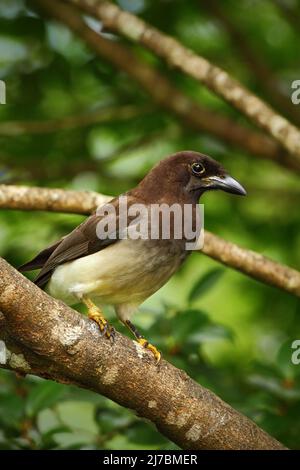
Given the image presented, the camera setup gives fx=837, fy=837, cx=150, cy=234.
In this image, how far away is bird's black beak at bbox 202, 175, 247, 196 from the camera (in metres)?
4.61

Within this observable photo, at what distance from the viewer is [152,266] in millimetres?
4277

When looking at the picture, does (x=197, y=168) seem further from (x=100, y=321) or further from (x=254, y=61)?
(x=254, y=61)

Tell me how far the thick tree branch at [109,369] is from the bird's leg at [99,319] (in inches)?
2.0

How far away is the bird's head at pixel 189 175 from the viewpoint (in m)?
4.65

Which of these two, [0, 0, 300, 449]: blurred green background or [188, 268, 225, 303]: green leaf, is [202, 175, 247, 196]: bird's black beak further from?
[0, 0, 300, 449]: blurred green background

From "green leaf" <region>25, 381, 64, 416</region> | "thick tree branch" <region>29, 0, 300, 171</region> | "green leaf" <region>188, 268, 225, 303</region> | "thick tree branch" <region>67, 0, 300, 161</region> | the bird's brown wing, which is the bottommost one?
"green leaf" <region>25, 381, 64, 416</region>

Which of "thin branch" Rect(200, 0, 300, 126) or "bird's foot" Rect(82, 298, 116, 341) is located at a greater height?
"thin branch" Rect(200, 0, 300, 126)

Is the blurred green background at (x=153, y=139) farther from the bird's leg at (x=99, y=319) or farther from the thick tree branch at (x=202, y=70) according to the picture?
the bird's leg at (x=99, y=319)

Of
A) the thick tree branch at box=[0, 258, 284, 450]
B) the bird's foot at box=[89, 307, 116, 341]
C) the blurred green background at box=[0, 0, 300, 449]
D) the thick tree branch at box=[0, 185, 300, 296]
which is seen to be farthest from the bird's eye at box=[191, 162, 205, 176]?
the thick tree branch at box=[0, 258, 284, 450]

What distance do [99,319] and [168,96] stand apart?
91.2 inches

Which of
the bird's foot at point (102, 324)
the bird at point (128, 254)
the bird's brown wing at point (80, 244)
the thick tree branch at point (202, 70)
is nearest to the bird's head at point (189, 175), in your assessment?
the bird at point (128, 254)

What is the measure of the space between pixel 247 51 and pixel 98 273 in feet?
8.09

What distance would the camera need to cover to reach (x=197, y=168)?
4.70 m
